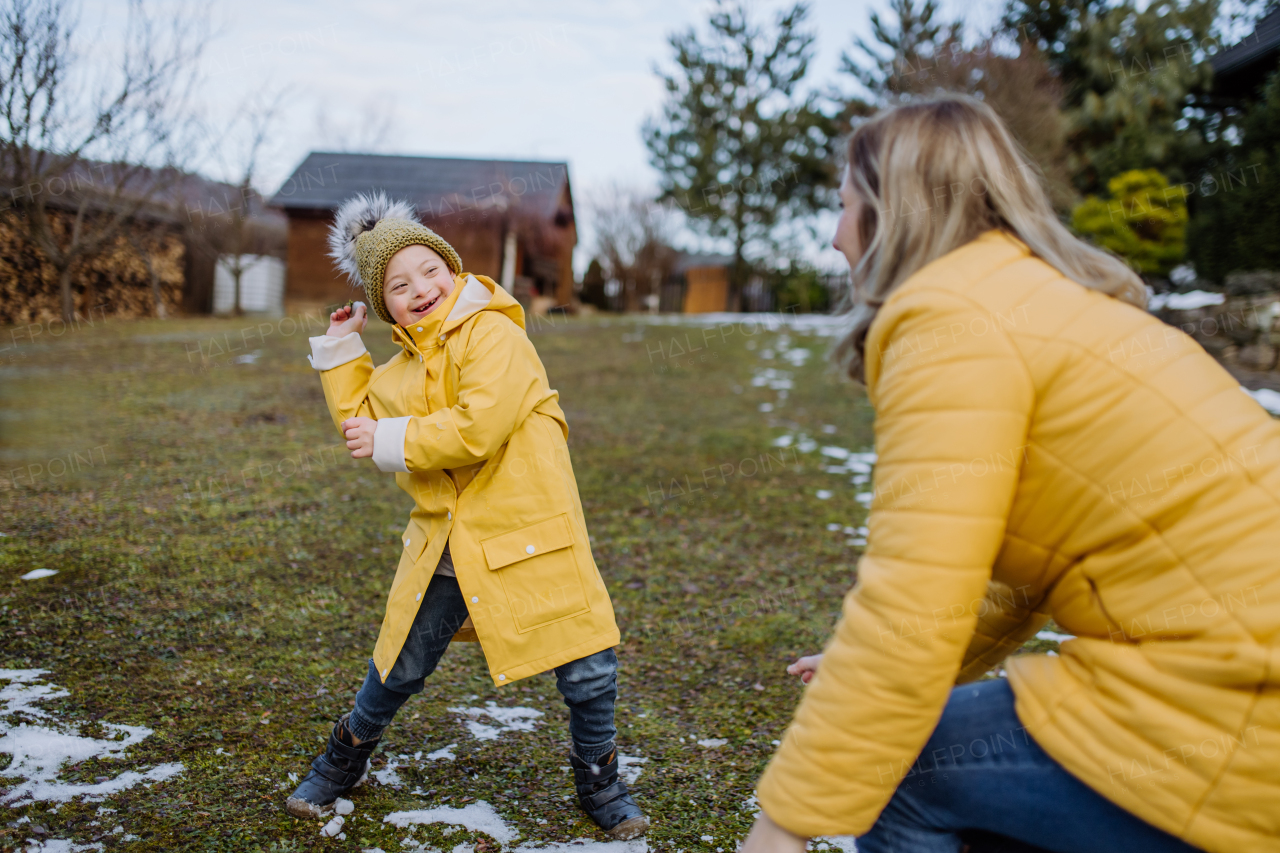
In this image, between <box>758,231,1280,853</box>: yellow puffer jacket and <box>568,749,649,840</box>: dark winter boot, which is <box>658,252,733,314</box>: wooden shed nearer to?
<box>568,749,649,840</box>: dark winter boot

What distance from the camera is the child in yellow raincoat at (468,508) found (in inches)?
86.5

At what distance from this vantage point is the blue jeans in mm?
1180

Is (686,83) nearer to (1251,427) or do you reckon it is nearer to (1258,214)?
(1258,214)

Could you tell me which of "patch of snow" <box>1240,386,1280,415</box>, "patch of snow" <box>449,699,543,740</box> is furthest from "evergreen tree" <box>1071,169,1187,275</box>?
"patch of snow" <box>449,699,543,740</box>

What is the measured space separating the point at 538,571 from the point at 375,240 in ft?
3.36

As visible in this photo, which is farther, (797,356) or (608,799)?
(797,356)

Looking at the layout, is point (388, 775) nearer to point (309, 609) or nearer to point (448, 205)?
point (309, 609)

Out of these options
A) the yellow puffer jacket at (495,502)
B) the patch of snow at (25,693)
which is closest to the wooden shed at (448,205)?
the patch of snow at (25,693)

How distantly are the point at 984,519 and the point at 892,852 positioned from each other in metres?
0.55

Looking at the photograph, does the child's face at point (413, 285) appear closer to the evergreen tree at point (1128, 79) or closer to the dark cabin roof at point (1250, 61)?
the dark cabin roof at point (1250, 61)

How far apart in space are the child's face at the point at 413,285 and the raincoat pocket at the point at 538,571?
665 millimetres

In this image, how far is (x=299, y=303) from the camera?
73.8 feet

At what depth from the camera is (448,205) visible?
71.6ft

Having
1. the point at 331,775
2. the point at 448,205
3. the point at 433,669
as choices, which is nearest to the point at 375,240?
the point at 433,669
